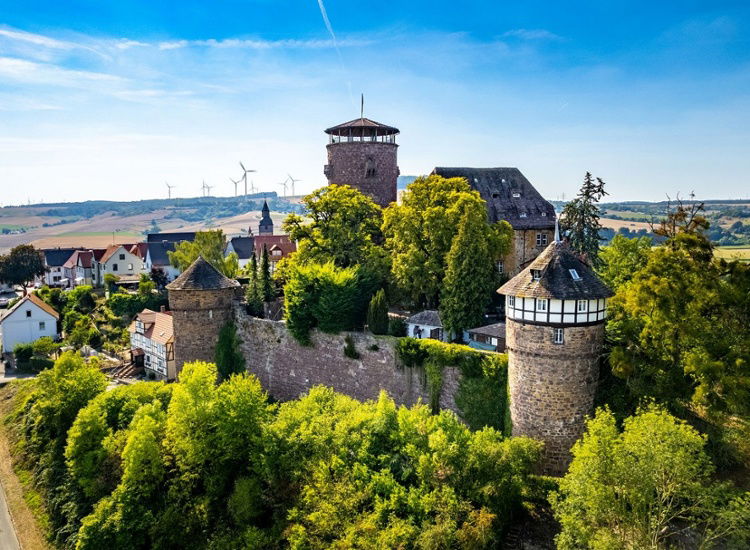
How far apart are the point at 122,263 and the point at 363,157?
152 ft

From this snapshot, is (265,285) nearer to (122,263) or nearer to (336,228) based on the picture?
(336,228)

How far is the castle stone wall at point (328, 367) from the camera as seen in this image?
3117 centimetres

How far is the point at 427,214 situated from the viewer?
37188 mm

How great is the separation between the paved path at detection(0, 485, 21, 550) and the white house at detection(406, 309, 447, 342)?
22.0m

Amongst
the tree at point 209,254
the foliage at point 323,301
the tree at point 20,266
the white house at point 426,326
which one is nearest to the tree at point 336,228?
the foliage at point 323,301

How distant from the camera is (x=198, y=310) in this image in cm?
3756

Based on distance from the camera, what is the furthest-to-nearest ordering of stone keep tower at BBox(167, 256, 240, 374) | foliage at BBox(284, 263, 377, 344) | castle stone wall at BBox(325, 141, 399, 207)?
castle stone wall at BBox(325, 141, 399, 207)
stone keep tower at BBox(167, 256, 240, 374)
foliage at BBox(284, 263, 377, 344)

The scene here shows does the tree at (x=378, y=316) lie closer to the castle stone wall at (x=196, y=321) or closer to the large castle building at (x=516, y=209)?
the castle stone wall at (x=196, y=321)

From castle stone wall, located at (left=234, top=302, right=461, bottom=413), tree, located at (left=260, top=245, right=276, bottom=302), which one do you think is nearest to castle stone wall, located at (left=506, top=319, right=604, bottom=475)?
castle stone wall, located at (left=234, top=302, right=461, bottom=413)

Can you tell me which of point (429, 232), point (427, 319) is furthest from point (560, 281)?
point (429, 232)

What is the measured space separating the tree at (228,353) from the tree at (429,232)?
10.1 metres

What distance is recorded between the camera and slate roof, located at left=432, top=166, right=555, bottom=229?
45.3 m

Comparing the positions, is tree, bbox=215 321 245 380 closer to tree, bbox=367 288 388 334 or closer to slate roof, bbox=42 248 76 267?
tree, bbox=367 288 388 334

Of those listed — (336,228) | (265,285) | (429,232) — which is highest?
(336,228)
